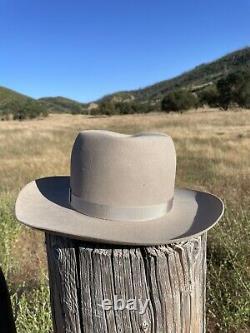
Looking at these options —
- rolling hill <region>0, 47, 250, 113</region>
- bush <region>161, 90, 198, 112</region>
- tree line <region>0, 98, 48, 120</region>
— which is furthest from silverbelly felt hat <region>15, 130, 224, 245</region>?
rolling hill <region>0, 47, 250, 113</region>

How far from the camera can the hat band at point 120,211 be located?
137 centimetres

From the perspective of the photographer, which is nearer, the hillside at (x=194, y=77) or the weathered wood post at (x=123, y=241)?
the weathered wood post at (x=123, y=241)

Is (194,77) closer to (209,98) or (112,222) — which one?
(209,98)

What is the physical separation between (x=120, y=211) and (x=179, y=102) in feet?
150

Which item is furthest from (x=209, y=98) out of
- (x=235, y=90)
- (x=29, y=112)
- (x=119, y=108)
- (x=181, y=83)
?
(x=181, y=83)

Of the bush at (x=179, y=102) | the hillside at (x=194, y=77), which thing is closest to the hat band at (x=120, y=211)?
the bush at (x=179, y=102)

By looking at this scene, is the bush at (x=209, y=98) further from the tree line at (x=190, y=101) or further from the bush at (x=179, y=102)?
the bush at (x=179, y=102)

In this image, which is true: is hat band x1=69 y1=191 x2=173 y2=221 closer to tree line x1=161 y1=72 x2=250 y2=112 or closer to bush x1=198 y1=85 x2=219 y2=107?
tree line x1=161 y1=72 x2=250 y2=112

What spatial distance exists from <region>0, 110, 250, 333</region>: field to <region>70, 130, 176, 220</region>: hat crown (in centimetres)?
122

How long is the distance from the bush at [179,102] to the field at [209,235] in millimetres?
30029

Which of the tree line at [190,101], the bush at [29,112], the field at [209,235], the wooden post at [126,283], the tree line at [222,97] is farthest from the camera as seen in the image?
the bush at [29,112]

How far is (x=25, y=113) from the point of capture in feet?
172

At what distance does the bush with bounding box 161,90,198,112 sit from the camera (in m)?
46.2

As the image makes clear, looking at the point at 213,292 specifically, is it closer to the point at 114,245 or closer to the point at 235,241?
the point at 235,241
